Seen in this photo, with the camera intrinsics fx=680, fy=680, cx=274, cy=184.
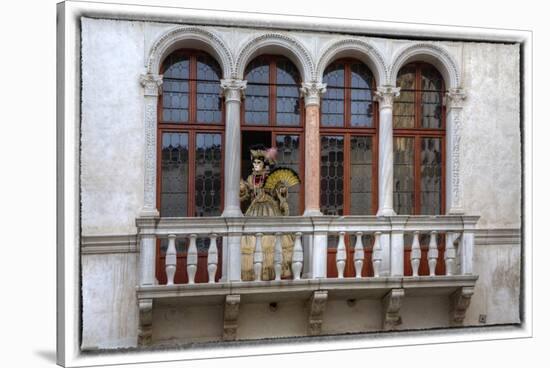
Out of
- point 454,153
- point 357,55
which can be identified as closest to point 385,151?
point 454,153

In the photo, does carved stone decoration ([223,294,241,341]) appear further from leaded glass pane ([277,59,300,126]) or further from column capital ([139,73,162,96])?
column capital ([139,73,162,96])

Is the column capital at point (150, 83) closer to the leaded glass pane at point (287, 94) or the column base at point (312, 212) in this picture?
the leaded glass pane at point (287, 94)

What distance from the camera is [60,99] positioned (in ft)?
16.4

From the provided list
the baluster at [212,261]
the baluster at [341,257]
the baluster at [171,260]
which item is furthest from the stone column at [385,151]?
the baluster at [171,260]

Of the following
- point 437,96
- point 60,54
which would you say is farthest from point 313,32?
point 60,54

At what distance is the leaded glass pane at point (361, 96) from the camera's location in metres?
6.04

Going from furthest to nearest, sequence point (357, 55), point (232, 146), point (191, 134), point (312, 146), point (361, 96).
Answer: point (361, 96)
point (357, 55)
point (312, 146)
point (191, 134)
point (232, 146)

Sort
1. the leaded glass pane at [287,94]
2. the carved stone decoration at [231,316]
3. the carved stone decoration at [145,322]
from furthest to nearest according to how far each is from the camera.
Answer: the leaded glass pane at [287,94]
the carved stone decoration at [231,316]
the carved stone decoration at [145,322]

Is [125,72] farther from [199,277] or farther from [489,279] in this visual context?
[489,279]

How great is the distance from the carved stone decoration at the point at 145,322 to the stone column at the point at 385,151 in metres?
2.11

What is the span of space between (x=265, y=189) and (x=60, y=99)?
5.87ft

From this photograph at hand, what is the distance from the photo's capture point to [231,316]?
557 centimetres

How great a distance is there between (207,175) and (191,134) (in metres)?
0.37

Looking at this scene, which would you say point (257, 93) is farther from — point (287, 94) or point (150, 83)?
point (150, 83)
